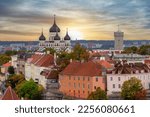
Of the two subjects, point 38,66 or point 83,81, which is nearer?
point 83,81

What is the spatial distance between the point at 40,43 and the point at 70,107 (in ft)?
35.0

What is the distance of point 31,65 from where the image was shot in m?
9.71

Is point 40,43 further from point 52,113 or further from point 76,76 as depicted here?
point 52,113

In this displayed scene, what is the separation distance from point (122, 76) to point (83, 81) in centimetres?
62

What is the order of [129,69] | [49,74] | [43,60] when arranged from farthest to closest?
[43,60], [49,74], [129,69]

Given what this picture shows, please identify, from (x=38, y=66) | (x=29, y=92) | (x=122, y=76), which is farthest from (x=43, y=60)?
(x=29, y=92)

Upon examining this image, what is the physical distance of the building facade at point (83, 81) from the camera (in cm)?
657

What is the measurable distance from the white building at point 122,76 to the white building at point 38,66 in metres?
1.92

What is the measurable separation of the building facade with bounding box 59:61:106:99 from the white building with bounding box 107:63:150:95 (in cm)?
12

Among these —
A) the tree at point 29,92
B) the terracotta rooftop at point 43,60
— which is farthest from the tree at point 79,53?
the tree at point 29,92

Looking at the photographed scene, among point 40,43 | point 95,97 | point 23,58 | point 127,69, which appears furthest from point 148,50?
point 95,97

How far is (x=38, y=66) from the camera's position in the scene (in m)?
9.19

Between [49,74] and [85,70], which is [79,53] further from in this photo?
[85,70]

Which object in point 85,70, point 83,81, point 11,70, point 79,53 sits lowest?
point 11,70
